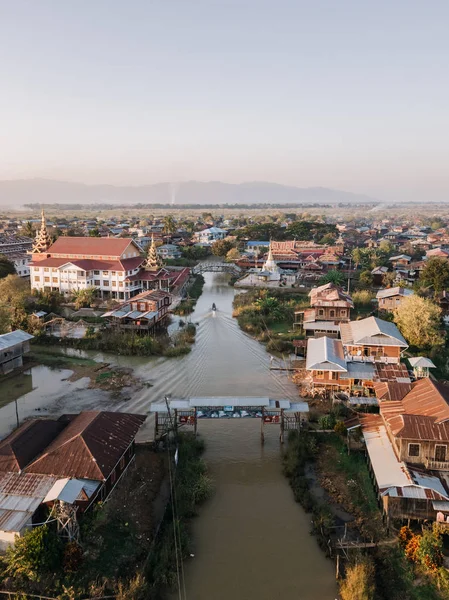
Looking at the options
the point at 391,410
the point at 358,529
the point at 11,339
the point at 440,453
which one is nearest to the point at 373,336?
the point at 391,410

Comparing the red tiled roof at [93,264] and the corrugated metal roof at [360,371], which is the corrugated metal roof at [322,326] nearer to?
the corrugated metal roof at [360,371]

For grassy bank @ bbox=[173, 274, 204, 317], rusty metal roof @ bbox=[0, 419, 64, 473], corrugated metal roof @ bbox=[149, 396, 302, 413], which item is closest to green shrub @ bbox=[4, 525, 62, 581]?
rusty metal roof @ bbox=[0, 419, 64, 473]

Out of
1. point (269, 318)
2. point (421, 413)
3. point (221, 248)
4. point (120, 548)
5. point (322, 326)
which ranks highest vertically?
point (221, 248)

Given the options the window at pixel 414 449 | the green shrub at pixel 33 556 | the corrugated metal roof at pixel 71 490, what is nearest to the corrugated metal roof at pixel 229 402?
the window at pixel 414 449

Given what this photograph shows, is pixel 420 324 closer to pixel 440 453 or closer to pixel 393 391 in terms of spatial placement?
pixel 393 391

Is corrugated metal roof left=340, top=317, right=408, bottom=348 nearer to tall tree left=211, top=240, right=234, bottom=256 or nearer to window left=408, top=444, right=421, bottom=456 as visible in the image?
window left=408, top=444, right=421, bottom=456

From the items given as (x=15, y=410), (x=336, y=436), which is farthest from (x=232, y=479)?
(x=15, y=410)

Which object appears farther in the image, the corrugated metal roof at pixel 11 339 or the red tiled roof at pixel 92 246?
the red tiled roof at pixel 92 246
